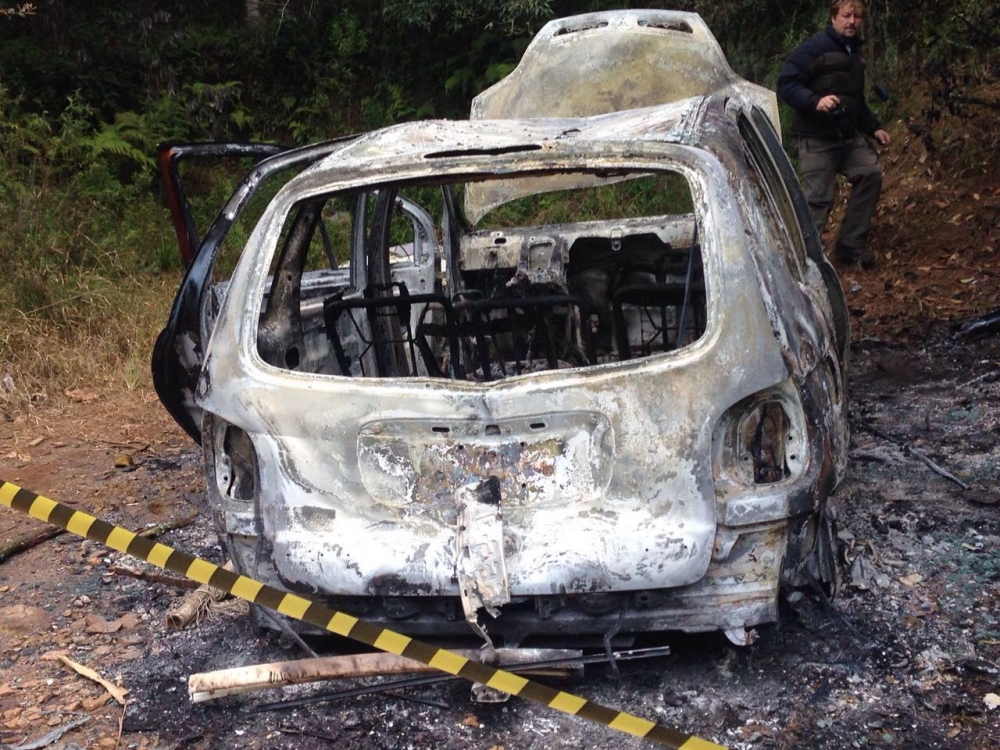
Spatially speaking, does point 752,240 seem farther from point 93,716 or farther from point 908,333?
point 908,333

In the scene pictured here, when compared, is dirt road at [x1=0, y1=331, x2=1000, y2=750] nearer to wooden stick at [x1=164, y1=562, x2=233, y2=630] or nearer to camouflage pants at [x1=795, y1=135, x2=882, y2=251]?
wooden stick at [x1=164, y1=562, x2=233, y2=630]

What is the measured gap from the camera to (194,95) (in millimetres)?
12812

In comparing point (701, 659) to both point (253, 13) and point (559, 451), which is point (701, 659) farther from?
point (253, 13)

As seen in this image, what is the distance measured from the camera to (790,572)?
10.2 feet

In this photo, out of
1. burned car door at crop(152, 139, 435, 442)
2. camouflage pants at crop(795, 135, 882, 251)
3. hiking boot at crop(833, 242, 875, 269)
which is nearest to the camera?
burned car door at crop(152, 139, 435, 442)

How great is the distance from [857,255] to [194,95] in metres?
8.18

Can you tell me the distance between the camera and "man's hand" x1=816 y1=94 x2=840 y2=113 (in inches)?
284

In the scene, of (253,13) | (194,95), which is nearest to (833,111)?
(194,95)

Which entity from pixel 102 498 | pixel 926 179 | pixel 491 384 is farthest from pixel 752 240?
pixel 926 179

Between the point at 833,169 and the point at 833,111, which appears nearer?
the point at 833,111

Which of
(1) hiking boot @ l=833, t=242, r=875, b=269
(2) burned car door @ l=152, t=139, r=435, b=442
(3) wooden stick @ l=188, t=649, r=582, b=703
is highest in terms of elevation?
(2) burned car door @ l=152, t=139, r=435, b=442

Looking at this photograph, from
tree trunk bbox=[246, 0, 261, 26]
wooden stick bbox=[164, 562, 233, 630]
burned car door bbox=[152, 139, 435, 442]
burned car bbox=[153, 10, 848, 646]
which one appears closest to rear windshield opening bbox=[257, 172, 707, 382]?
burned car door bbox=[152, 139, 435, 442]

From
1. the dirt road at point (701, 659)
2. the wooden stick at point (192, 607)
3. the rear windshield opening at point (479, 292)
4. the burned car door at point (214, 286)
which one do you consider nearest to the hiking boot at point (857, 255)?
the rear windshield opening at point (479, 292)

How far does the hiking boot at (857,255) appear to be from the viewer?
841cm
